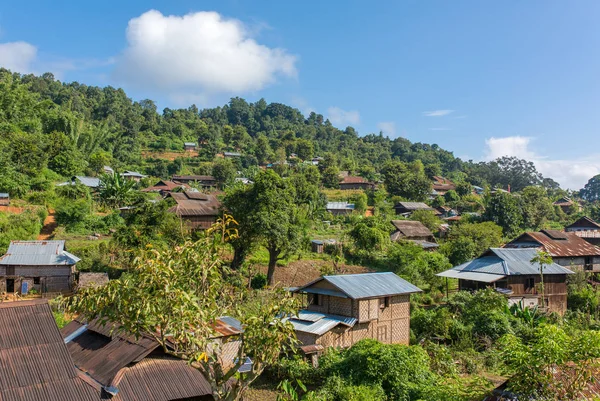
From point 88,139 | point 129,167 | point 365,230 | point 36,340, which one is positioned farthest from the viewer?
point 129,167

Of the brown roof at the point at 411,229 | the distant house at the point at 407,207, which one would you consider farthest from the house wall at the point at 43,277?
the distant house at the point at 407,207

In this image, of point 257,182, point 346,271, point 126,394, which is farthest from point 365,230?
point 126,394

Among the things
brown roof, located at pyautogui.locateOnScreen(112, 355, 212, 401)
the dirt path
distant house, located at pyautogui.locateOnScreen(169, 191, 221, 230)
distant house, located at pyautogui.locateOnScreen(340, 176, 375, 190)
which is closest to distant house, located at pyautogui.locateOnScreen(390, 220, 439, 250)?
distant house, located at pyautogui.locateOnScreen(169, 191, 221, 230)

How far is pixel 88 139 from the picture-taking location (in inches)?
1930

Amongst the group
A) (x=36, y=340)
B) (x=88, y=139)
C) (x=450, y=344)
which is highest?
(x=88, y=139)

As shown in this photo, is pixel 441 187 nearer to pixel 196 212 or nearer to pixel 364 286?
pixel 196 212

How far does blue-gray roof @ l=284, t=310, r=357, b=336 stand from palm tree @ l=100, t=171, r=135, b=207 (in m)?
22.5

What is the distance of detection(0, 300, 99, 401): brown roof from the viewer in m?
8.38

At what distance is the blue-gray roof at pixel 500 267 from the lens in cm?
2320

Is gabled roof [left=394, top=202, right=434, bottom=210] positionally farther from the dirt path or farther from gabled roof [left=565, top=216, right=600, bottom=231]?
the dirt path

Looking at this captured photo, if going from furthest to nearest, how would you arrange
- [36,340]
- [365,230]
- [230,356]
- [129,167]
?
[129,167]
[365,230]
[230,356]
[36,340]

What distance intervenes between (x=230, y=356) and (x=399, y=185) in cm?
4355

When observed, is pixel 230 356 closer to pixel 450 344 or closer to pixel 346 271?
pixel 450 344

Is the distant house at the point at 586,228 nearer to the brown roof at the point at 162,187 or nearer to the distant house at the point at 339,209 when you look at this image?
the distant house at the point at 339,209
